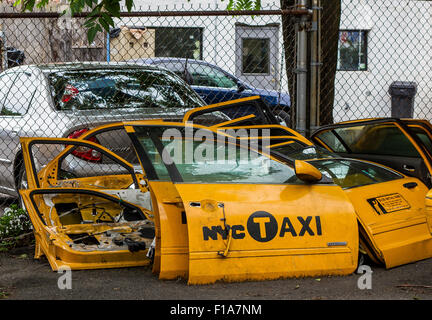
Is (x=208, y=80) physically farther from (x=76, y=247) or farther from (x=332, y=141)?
(x=76, y=247)

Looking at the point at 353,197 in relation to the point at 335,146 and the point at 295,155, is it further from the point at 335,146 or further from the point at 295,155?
the point at 335,146

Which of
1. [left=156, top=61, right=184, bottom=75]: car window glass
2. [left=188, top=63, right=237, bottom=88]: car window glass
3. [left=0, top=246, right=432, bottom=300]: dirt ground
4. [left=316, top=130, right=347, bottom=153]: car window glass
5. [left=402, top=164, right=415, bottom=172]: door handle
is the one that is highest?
[left=156, top=61, right=184, bottom=75]: car window glass

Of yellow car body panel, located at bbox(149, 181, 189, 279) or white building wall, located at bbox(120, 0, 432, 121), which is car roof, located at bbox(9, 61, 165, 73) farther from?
white building wall, located at bbox(120, 0, 432, 121)

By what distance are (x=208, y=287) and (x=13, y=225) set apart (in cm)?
245

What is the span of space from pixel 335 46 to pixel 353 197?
3.08 metres

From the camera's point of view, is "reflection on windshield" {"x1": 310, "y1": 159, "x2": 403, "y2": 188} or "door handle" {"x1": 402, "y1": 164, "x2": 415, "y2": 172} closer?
"reflection on windshield" {"x1": 310, "y1": 159, "x2": 403, "y2": 188}

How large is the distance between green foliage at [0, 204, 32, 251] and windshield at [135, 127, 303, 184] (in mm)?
1838

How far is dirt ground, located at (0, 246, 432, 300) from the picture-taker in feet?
13.5

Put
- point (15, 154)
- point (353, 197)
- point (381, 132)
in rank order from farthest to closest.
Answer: point (15, 154) < point (381, 132) < point (353, 197)

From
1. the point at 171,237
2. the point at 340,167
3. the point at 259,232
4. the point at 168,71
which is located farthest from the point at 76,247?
the point at 168,71

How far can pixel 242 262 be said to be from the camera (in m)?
4.27

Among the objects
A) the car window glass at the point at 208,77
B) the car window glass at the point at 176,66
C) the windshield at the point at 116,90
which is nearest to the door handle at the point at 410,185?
the windshield at the point at 116,90

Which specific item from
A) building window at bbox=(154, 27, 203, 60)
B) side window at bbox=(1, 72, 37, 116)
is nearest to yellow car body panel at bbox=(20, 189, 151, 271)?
side window at bbox=(1, 72, 37, 116)
